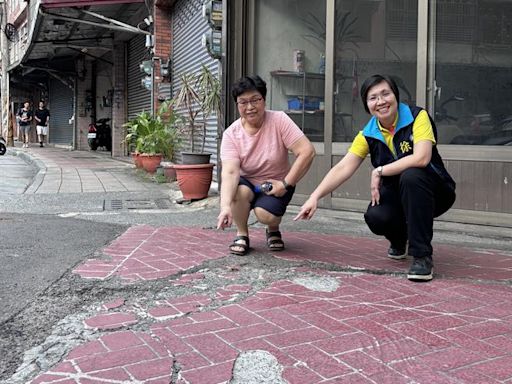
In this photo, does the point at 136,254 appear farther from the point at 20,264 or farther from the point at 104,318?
the point at 104,318

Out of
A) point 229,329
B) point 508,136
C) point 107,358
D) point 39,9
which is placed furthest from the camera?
point 39,9

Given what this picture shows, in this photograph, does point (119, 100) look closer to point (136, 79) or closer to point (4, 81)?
point (136, 79)

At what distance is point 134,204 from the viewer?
7078 mm

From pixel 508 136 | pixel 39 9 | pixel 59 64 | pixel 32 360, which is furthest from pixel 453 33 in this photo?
pixel 59 64

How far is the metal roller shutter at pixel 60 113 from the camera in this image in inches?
900

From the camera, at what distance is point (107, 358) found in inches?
93.4

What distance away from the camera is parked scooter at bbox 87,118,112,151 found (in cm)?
1953

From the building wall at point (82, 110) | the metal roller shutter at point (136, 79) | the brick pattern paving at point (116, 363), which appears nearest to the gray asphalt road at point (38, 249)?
the brick pattern paving at point (116, 363)

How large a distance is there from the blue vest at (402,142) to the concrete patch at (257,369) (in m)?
1.72

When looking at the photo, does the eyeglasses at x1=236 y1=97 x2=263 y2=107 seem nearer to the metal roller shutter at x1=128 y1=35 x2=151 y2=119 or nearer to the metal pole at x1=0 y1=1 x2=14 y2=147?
the metal roller shutter at x1=128 y1=35 x2=151 y2=119

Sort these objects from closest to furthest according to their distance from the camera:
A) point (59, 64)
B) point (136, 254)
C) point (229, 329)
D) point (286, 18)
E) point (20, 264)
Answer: point (229, 329) → point (20, 264) → point (136, 254) → point (286, 18) → point (59, 64)

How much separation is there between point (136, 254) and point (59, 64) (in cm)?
1963

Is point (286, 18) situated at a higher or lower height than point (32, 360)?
higher

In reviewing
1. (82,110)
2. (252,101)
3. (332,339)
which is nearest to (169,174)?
(252,101)
